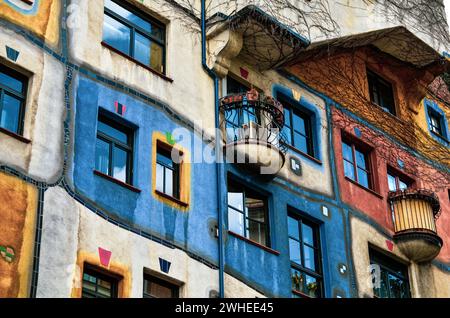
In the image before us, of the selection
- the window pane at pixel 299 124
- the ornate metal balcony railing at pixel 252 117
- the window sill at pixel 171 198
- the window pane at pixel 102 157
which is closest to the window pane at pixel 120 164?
the window pane at pixel 102 157

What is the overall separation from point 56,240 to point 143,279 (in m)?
1.73

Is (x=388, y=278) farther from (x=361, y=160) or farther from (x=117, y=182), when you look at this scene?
(x=117, y=182)

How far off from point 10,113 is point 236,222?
4617 millimetres

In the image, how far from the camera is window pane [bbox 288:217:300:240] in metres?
19.8

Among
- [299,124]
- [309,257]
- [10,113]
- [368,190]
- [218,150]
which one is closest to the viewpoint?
[10,113]

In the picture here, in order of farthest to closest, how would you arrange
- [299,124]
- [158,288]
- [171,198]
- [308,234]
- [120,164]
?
[299,124] < [308,234] < [171,198] < [120,164] < [158,288]

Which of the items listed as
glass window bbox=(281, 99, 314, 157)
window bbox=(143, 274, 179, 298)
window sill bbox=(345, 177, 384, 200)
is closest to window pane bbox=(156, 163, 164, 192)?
window bbox=(143, 274, 179, 298)

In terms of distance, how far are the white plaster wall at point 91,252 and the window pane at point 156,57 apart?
3.62 metres

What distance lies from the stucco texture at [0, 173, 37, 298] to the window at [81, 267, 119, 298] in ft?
3.37

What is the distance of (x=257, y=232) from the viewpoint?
63.1ft

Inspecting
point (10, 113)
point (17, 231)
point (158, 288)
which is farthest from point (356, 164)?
point (17, 231)

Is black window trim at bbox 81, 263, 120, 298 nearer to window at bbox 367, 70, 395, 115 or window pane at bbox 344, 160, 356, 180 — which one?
window pane at bbox 344, 160, 356, 180
